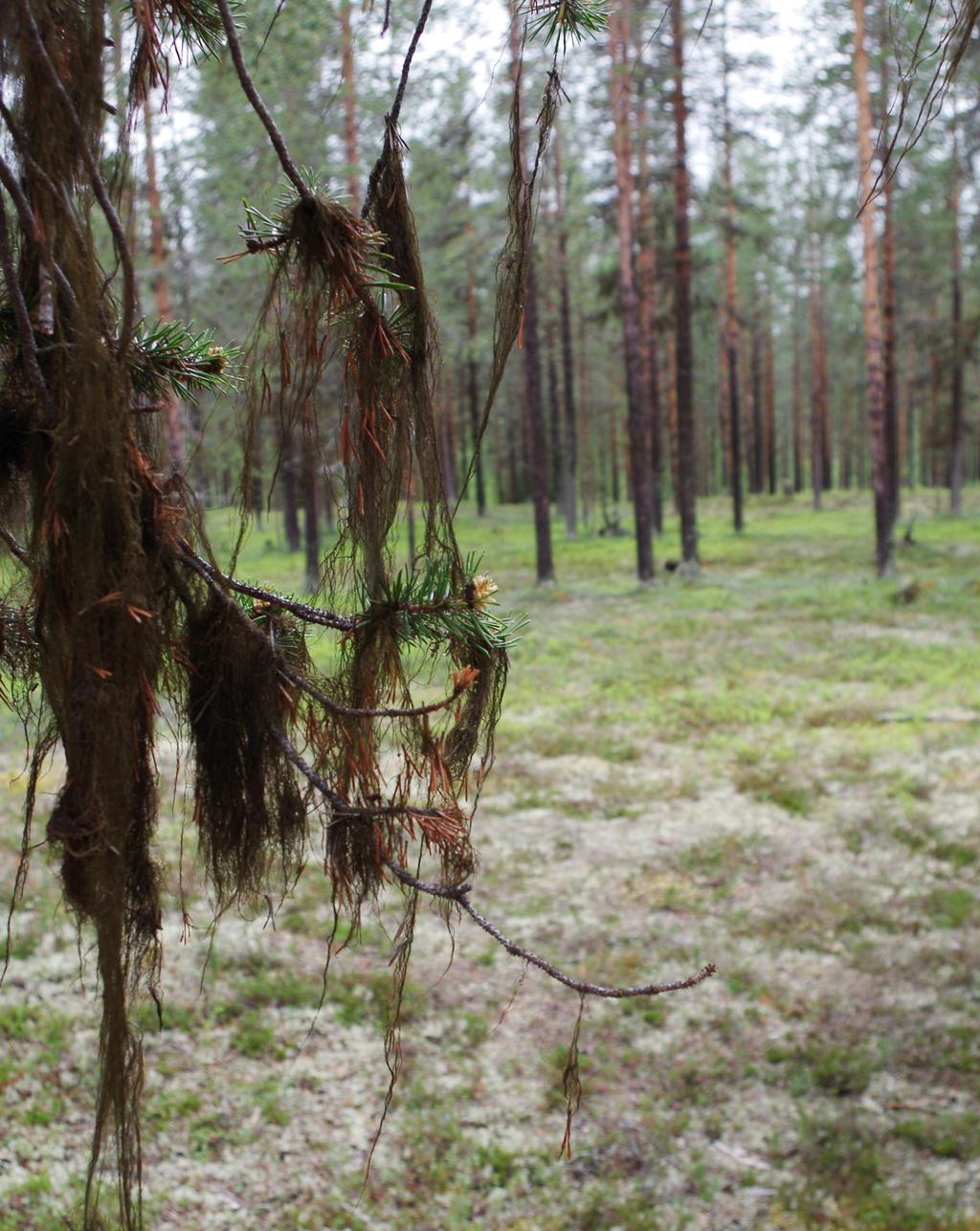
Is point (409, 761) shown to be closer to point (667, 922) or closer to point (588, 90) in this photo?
point (667, 922)

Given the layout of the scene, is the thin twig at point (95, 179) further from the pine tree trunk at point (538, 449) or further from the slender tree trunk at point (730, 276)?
the slender tree trunk at point (730, 276)

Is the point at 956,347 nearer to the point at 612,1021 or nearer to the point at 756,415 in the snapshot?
the point at 756,415

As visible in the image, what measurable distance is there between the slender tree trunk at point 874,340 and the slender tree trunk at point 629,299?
156 inches

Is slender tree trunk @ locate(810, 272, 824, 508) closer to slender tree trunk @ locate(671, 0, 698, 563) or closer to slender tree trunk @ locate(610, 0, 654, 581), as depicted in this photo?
slender tree trunk @ locate(671, 0, 698, 563)

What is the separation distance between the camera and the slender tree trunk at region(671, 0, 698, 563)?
18.1m

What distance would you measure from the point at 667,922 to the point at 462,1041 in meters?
1.68

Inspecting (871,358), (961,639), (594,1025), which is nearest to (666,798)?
(594,1025)

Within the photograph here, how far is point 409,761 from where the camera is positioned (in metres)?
1.37

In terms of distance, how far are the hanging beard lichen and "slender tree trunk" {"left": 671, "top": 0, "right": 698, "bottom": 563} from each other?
17.9 m

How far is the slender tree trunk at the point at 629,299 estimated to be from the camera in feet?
54.4

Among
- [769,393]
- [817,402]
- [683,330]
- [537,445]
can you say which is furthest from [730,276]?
[769,393]

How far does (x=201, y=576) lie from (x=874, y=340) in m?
18.7

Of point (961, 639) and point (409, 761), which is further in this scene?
point (961, 639)

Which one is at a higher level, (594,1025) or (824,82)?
(824,82)
